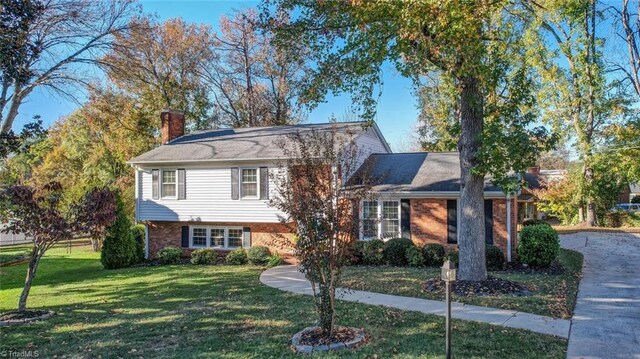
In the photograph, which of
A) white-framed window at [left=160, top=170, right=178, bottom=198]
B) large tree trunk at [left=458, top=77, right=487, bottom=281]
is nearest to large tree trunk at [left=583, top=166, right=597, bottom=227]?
large tree trunk at [left=458, top=77, right=487, bottom=281]

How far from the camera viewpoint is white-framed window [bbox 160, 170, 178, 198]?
1847 centimetres

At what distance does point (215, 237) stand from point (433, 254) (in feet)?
30.7

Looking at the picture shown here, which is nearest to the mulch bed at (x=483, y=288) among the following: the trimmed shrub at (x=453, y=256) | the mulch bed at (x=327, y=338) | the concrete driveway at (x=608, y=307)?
the concrete driveway at (x=608, y=307)

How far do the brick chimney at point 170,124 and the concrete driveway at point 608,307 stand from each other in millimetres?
17990

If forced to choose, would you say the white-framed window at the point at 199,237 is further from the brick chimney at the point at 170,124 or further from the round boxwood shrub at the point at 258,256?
the brick chimney at the point at 170,124

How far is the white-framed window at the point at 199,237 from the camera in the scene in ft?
Result: 60.7

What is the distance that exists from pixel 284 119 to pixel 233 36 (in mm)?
7090

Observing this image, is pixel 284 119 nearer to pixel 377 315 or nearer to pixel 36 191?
pixel 36 191

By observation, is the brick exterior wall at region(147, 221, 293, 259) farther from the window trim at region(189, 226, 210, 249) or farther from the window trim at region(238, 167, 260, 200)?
the window trim at region(238, 167, 260, 200)

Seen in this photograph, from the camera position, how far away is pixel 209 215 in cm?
1773

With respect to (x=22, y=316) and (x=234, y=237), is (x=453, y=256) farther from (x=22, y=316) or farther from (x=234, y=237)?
(x=22, y=316)

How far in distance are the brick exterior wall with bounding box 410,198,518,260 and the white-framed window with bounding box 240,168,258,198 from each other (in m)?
6.20

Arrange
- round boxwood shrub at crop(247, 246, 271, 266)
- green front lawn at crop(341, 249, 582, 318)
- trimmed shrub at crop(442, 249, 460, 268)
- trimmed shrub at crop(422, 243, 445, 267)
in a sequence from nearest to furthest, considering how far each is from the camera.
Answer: green front lawn at crop(341, 249, 582, 318) < trimmed shrub at crop(442, 249, 460, 268) < trimmed shrub at crop(422, 243, 445, 267) < round boxwood shrub at crop(247, 246, 271, 266)

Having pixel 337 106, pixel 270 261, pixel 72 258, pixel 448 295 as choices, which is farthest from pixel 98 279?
pixel 337 106
